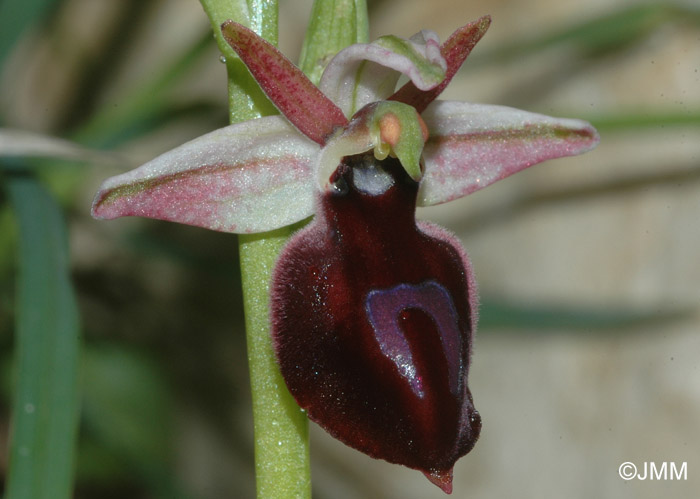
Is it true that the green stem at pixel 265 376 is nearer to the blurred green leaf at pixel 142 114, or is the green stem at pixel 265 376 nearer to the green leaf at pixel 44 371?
the green leaf at pixel 44 371

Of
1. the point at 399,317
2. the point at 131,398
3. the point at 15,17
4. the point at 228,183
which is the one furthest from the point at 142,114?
the point at 399,317

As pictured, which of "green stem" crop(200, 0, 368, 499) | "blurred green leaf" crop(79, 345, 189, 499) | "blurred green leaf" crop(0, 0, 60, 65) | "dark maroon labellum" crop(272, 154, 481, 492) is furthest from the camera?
"blurred green leaf" crop(79, 345, 189, 499)

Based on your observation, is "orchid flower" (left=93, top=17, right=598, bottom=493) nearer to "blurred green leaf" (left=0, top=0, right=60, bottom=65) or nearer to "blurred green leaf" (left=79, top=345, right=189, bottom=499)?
"blurred green leaf" (left=0, top=0, right=60, bottom=65)

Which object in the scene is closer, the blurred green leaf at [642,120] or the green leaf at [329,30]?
the green leaf at [329,30]

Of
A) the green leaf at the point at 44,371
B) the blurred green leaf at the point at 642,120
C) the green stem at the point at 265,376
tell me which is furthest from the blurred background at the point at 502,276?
the green stem at the point at 265,376

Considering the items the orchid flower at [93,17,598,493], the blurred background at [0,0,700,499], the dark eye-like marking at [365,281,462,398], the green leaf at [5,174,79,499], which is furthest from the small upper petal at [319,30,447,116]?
the blurred background at [0,0,700,499]
